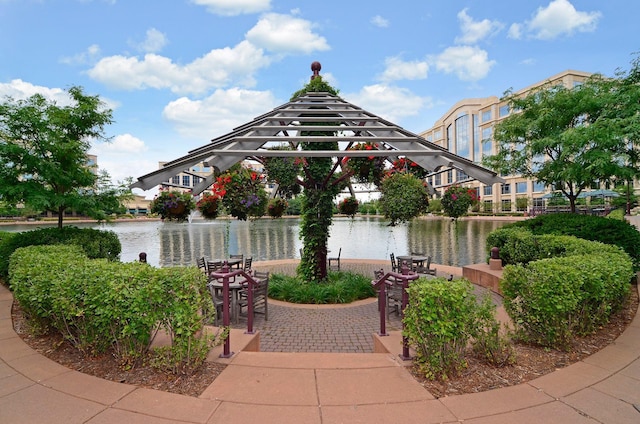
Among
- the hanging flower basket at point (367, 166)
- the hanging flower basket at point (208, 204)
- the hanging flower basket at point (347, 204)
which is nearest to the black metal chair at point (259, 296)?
the hanging flower basket at point (208, 204)

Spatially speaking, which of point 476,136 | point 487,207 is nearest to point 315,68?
point 487,207

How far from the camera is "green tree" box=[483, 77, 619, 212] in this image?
8.30 m

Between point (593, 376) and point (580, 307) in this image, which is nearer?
point (593, 376)

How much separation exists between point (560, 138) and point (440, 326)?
28.3ft

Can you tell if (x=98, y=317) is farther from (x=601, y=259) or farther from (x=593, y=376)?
(x=601, y=259)

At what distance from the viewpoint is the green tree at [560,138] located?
8.30 m

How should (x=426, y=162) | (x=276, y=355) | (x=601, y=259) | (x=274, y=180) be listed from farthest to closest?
1. (x=274, y=180)
2. (x=426, y=162)
3. (x=601, y=259)
4. (x=276, y=355)

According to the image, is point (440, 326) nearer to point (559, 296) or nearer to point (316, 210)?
point (559, 296)

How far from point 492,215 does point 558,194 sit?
51.2 metres

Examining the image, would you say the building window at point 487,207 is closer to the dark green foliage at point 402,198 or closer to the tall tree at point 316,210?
the tall tree at point 316,210

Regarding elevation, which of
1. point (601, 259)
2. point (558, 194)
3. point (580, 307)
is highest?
point (558, 194)

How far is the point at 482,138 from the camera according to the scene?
65.4m

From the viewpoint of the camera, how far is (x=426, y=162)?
7.17m

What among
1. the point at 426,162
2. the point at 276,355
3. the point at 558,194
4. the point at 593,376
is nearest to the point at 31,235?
the point at 276,355
